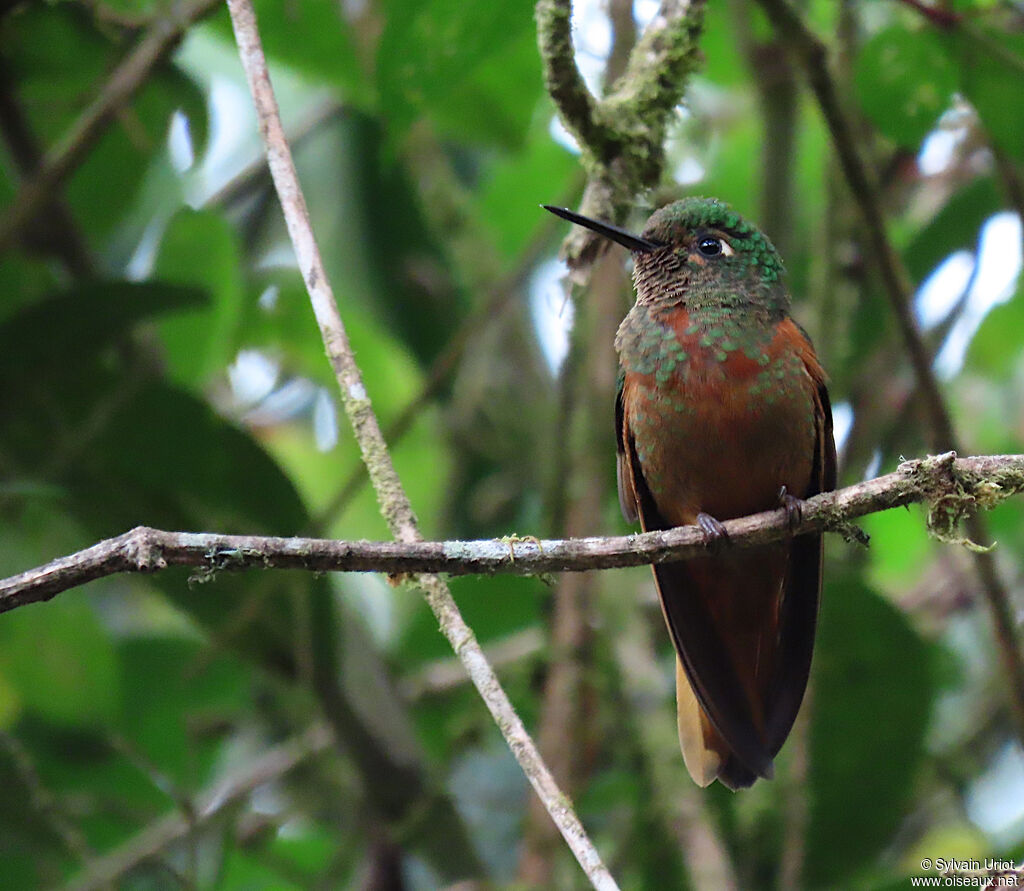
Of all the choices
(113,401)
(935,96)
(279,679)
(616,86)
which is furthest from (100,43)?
(935,96)

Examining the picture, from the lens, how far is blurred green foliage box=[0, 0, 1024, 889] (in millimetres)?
3578

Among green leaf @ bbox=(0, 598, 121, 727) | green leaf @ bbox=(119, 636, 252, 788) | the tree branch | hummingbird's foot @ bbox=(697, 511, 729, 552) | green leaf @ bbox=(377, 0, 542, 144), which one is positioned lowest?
the tree branch

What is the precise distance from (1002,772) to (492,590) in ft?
8.41

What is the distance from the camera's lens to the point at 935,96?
347cm

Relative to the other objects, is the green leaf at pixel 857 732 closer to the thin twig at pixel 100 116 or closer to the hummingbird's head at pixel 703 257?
the hummingbird's head at pixel 703 257

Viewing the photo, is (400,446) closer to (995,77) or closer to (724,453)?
(724,453)

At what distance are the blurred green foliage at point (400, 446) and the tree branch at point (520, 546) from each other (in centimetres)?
121

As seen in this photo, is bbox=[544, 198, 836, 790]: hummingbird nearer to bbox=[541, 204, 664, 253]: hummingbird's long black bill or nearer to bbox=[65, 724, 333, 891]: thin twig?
bbox=[541, 204, 664, 253]: hummingbird's long black bill

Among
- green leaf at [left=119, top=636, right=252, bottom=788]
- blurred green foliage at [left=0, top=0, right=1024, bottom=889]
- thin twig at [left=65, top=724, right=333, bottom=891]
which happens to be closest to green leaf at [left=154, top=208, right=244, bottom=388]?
blurred green foliage at [left=0, top=0, right=1024, bottom=889]

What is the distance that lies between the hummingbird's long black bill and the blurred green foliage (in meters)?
0.30

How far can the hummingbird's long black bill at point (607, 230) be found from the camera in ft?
9.01

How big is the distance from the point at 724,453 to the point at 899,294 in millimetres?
855

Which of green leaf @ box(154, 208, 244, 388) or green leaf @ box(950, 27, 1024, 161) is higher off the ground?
green leaf @ box(154, 208, 244, 388)

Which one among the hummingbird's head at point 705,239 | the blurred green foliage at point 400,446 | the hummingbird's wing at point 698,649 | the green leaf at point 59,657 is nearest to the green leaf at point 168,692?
the blurred green foliage at point 400,446
